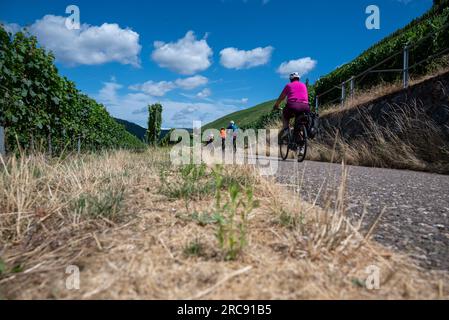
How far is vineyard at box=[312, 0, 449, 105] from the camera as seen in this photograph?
31.3 ft

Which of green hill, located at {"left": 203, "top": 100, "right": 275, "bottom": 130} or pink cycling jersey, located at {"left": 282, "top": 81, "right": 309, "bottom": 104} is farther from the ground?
green hill, located at {"left": 203, "top": 100, "right": 275, "bottom": 130}

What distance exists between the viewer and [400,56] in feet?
42.6

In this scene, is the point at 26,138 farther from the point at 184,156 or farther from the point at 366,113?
the point at 366,113

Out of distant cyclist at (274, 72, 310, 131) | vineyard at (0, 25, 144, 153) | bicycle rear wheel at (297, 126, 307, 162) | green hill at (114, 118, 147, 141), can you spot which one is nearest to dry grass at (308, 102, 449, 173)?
bicycle rear wheel at (297, 126, 307, 162)

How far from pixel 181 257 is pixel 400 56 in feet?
50.8

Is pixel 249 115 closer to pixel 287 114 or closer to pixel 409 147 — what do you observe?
pixel 287 114

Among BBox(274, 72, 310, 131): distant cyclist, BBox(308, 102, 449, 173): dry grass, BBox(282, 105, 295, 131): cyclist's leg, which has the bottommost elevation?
BBox(308, 102, 449, 173): dry grass

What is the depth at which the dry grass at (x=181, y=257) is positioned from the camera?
0.94 metres

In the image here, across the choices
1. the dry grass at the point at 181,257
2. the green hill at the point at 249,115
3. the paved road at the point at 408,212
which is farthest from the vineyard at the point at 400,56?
the green hill at the point at 249,115

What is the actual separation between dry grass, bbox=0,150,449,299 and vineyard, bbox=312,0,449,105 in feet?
23.2

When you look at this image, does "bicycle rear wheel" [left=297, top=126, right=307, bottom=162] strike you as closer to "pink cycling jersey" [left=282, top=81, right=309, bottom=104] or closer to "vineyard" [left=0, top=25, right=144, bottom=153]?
"pink cycling jersey" [left=282, top=81, right=309, bottom=104]

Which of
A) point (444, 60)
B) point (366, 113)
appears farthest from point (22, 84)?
point (444, 60)

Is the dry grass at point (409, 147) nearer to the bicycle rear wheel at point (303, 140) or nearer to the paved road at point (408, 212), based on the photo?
the bicycle rear wheel at point (303, 140)

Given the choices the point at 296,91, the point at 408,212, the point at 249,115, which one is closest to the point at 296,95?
the point at 296,91
